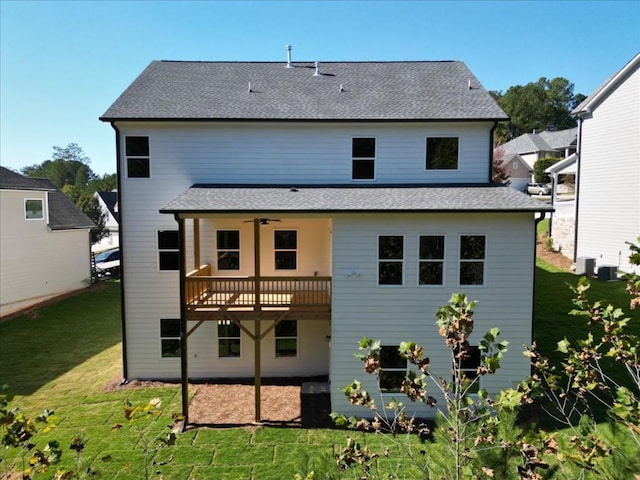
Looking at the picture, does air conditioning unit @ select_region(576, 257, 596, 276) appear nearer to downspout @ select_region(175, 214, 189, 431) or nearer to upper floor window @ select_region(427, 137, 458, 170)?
upper floor window @ select_region(427, 137, 458, 170)

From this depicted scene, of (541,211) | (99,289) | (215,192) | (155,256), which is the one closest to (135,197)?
(155,256)

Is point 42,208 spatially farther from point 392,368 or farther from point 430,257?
→ point 430,257

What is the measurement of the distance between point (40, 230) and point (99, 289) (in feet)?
16.4

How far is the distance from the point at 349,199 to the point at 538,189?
38507 millimetres

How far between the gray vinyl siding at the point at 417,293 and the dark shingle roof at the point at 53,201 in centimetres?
1885

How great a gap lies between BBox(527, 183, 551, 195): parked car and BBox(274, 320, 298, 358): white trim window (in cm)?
3612

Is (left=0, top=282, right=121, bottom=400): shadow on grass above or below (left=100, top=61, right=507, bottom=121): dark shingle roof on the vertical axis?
below

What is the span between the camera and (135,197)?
1308 centimetres

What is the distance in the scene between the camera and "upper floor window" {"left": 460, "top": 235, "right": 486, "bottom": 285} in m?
11.1

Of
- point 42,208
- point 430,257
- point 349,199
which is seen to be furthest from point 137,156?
point 42,208

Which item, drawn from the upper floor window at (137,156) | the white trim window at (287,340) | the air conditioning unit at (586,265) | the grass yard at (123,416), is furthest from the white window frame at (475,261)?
the air conditioning unit at (586,265)

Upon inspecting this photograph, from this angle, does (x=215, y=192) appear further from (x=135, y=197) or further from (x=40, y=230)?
(x=40, y=230)

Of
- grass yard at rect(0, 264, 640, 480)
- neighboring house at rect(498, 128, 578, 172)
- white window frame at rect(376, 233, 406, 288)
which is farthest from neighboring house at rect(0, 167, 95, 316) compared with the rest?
neighboring house at rect(498, 128, 578, 172)

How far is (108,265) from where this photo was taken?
30922mm
